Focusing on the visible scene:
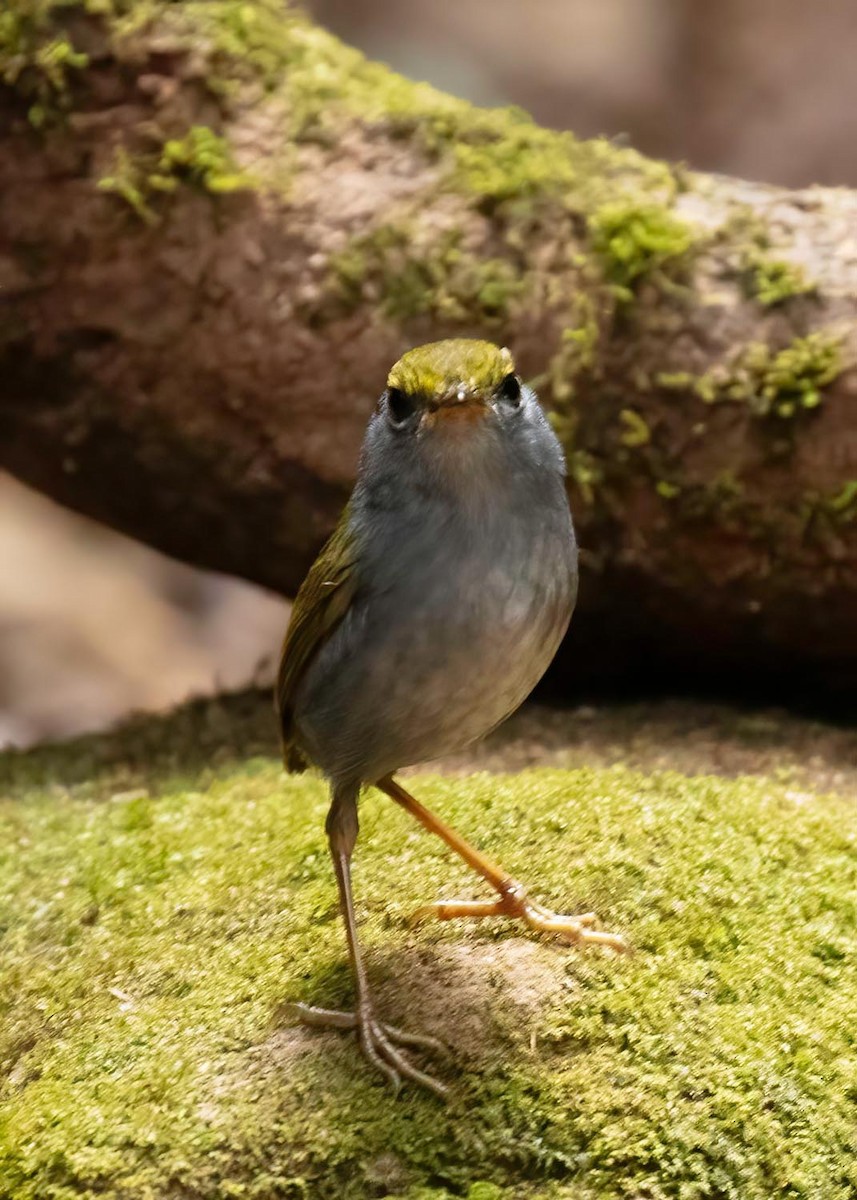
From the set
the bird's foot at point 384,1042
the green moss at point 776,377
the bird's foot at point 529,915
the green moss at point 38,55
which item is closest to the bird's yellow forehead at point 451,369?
the bird's foot at point 529,915

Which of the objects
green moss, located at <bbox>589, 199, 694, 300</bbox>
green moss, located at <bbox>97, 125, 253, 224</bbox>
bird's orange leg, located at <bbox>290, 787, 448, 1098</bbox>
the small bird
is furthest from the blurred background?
the small bird

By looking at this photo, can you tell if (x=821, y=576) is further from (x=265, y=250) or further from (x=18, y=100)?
(x=18, y=100)

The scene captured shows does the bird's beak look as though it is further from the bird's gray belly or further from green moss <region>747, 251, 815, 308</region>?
green moss <region>747, 251, 815, 308</region>

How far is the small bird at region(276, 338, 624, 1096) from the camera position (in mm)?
2232

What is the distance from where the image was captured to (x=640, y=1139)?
227 cm

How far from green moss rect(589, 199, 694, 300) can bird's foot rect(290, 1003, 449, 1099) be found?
9.05 feet

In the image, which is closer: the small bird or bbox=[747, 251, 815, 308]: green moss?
the small bird

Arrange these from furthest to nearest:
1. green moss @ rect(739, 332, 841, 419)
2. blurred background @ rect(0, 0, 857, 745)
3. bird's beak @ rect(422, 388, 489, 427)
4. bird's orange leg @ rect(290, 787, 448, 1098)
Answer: blurred background @ rect(0, 0, 857, 745)
green moss @ rect(739, 332, 841, 419)
bird's orange leg @ rect(290, 787, 448, 1098)
bird's beak @ rect(422, 388, 489, 427)

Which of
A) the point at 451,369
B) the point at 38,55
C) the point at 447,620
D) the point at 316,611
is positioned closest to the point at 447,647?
the point at 447,620

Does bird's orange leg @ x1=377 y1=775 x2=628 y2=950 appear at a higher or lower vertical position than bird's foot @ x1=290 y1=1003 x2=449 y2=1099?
higher

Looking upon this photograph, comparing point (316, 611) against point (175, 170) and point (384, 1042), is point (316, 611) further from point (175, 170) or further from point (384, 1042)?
point (175, 170)

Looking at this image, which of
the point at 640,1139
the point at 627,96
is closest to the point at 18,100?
the point at 640,1139

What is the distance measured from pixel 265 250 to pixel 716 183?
178 cm

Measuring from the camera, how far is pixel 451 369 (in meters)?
2.22
